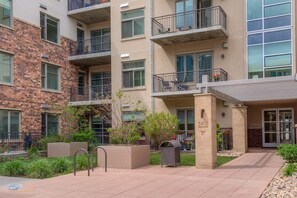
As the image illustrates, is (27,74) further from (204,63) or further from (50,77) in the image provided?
(204,63)

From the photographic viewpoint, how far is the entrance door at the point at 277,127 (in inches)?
799

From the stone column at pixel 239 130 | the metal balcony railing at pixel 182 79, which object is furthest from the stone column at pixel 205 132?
the metal balcony railing at pixel 182 79

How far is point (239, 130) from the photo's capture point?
18188 millimetres

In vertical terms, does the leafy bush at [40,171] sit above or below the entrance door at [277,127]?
below

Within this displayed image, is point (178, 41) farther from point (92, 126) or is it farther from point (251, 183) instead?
point (251, 183)

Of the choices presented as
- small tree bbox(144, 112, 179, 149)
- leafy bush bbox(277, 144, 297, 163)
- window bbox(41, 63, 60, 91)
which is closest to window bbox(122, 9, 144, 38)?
window bbox(41, 63, 60, 91)

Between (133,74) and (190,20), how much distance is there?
5187 millimetres

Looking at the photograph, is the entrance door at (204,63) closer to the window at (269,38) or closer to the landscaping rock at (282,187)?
the window at (269,38)

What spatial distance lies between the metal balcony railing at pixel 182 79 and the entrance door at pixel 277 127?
3.55 metres

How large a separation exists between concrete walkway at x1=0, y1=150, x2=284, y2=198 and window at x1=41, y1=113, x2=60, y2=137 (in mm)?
11493

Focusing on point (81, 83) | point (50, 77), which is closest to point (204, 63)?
point (81, 83)

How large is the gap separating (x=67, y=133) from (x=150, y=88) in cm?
597

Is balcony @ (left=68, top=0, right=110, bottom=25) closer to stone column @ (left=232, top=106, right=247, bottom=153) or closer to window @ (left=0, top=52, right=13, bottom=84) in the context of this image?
window @ (left=0, top=52, right=13, bottom=84)

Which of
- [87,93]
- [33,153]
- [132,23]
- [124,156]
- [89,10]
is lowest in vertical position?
[33,153]
